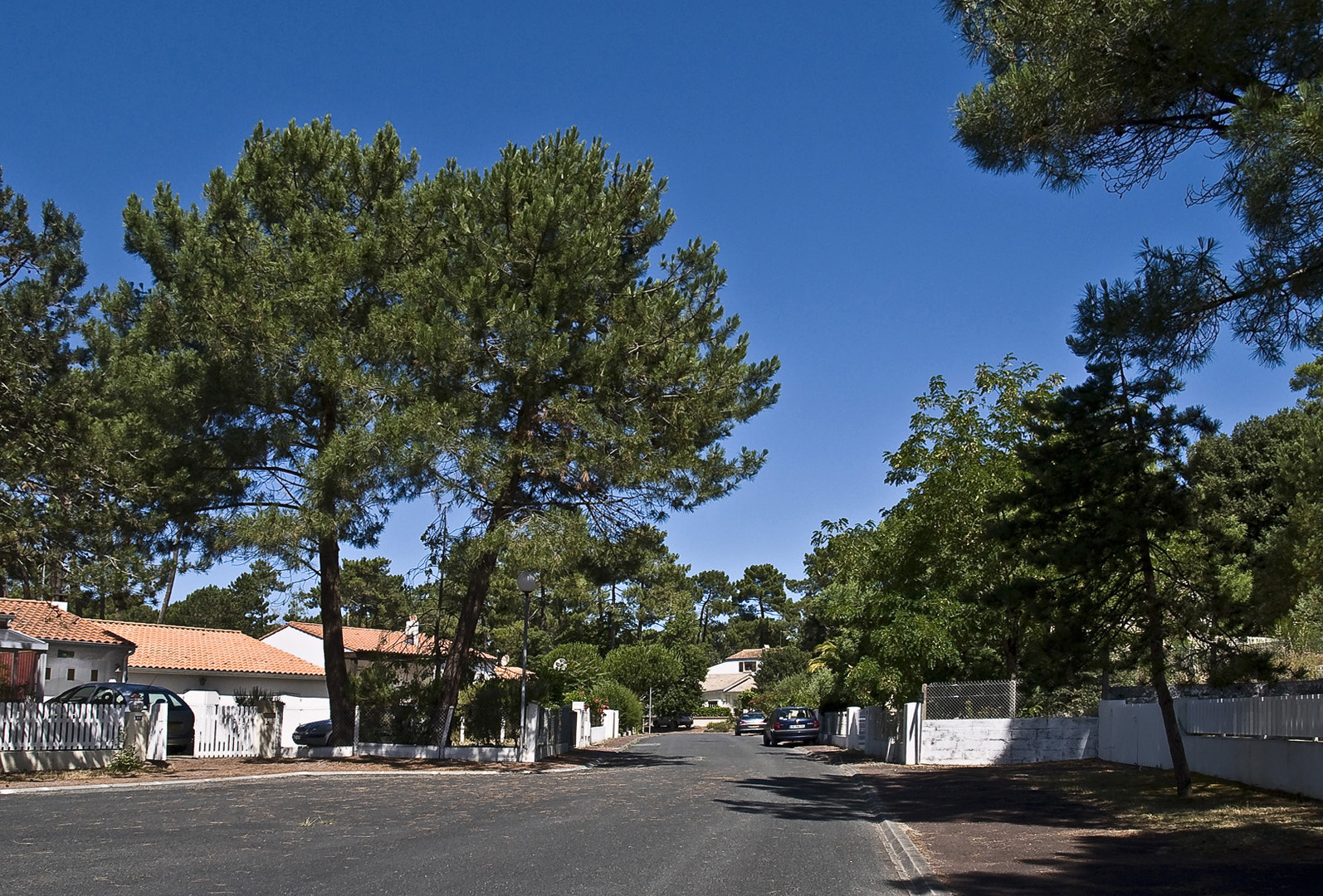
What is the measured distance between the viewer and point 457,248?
23.0 metres

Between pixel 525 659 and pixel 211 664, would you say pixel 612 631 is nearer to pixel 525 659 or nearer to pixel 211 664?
pixel 211 664

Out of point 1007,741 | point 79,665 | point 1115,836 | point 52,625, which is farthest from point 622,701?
point 1115,836

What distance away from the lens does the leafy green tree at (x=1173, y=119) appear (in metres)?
9.67

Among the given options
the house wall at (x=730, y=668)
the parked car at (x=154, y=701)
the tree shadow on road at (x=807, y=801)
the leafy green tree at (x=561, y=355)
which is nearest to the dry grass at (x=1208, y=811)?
the tree shadow on road at (x=807, y=801)

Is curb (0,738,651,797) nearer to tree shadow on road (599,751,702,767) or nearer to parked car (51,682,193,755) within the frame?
tree shadow on road (599,751,702,767)

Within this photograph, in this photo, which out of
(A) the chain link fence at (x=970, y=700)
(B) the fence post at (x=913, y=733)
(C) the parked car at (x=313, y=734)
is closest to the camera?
(A) the chain link fence at (x=970, y=700)

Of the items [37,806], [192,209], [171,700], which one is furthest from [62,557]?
[171,700]

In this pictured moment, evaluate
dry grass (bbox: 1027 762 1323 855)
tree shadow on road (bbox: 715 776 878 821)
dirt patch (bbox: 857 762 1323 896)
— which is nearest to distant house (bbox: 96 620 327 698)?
tree shadow on road (bbox: 715 776 878 821)

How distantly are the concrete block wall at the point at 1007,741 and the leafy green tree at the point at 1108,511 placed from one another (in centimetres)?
938

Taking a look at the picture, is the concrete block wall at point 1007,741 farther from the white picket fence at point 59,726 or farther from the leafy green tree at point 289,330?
the white picket fence at point 59,726

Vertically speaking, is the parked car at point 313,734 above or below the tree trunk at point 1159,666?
below

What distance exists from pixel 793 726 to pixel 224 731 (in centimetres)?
2181

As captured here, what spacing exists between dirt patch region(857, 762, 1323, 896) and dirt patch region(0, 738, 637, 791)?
9.49m

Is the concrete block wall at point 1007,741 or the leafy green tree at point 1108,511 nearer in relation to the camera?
the leafy green tree at point 1108,511
